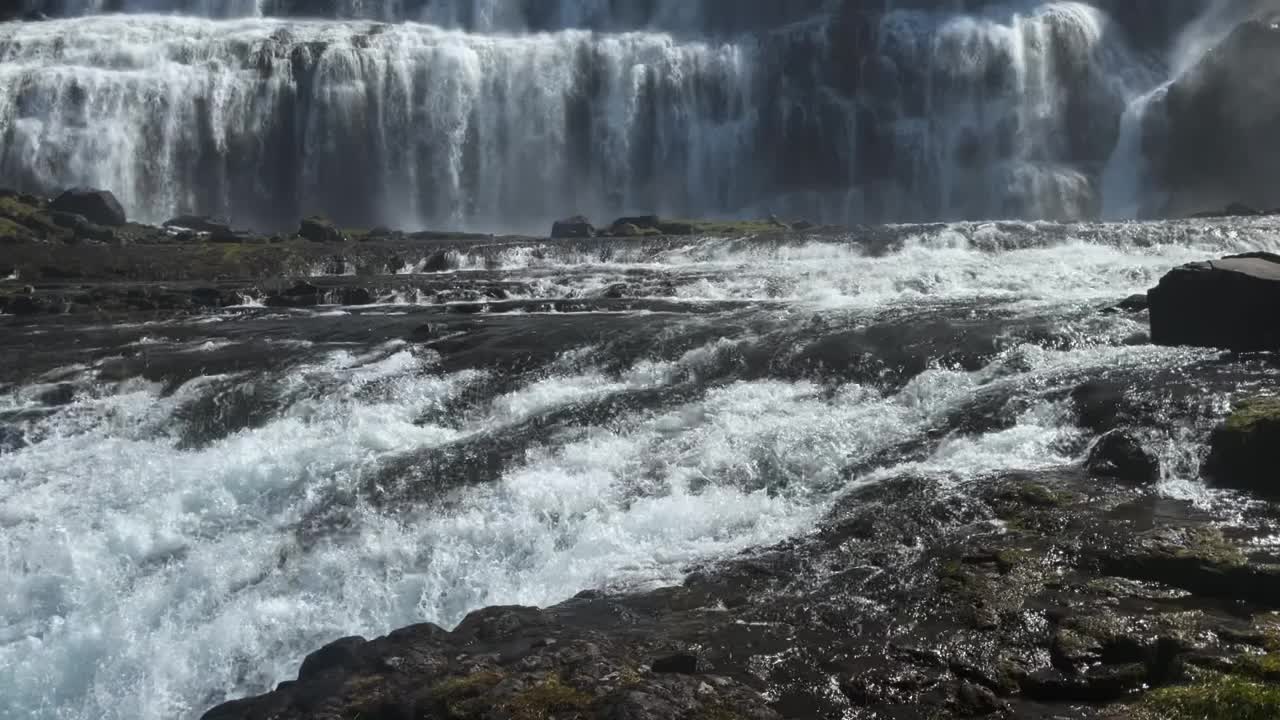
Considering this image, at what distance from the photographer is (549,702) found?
7.79 meters

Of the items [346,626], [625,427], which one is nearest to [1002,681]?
[346,626]

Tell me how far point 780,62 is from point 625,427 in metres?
61.0

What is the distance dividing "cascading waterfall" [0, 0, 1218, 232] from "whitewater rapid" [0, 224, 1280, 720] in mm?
44727

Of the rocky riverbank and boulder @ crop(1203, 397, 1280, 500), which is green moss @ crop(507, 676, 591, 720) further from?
boulder @ crop(1203, 397, 1280, 500)

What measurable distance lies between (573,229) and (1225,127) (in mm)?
42493

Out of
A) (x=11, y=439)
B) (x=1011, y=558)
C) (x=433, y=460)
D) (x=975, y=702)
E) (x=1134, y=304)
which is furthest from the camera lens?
(x=1134, y=304)

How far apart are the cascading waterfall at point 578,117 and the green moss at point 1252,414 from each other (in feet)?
188

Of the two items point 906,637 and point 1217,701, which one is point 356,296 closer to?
point 906,637

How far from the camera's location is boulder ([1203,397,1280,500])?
39.5ft

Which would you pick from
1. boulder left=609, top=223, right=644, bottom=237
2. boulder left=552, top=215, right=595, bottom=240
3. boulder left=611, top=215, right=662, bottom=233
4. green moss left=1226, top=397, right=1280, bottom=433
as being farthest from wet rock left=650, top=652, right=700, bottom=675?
boulder left=552, top=215, right=595, bottom=240

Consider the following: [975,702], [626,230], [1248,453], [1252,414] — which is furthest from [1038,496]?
[626,230]

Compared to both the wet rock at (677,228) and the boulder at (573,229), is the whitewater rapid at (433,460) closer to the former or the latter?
the wet rock at (677,228)

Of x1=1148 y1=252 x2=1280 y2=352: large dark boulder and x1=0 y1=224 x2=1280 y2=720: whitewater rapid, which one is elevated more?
x1=1148 y1=252 x2=1280 y2=352: large dark boulder

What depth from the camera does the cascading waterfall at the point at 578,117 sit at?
65500mm
